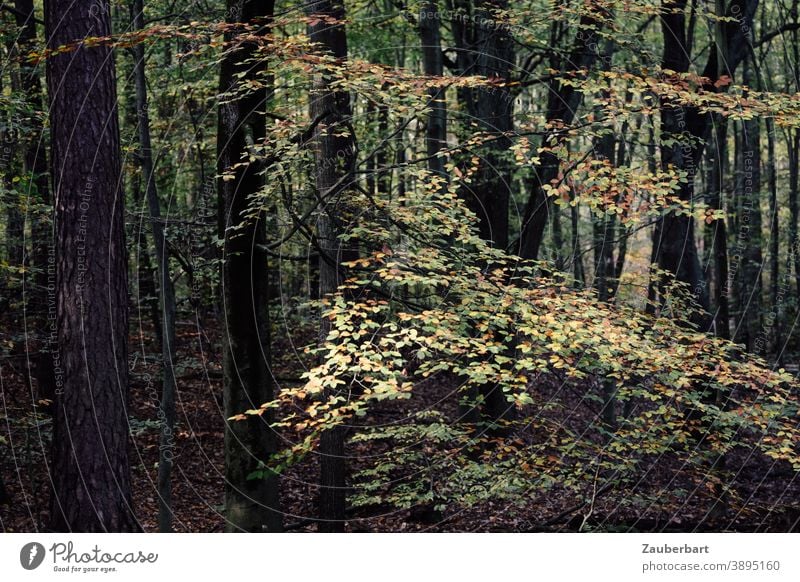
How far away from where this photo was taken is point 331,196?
30.3 ft

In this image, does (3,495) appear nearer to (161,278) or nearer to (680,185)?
(161,278)

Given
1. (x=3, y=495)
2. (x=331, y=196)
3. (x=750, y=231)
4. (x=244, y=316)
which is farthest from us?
(x=750, y=231)

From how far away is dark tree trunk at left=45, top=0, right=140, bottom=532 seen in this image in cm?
684

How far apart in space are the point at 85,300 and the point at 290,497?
7160 millimetres

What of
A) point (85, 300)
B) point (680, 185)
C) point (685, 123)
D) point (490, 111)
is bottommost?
point (85, 300)

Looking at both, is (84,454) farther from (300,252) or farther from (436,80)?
(300,252)

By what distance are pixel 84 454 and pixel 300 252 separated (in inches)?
463

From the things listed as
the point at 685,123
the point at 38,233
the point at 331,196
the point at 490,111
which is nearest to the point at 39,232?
the point at 38,233

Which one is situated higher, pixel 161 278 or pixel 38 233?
pixel 38 233

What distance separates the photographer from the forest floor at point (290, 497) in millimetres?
10680

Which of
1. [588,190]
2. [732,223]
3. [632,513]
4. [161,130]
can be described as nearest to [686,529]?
[632,513]

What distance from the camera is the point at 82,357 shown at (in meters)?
6.84

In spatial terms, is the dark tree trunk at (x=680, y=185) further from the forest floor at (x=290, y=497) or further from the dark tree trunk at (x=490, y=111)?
the forest floor at (x=290, y=497)
